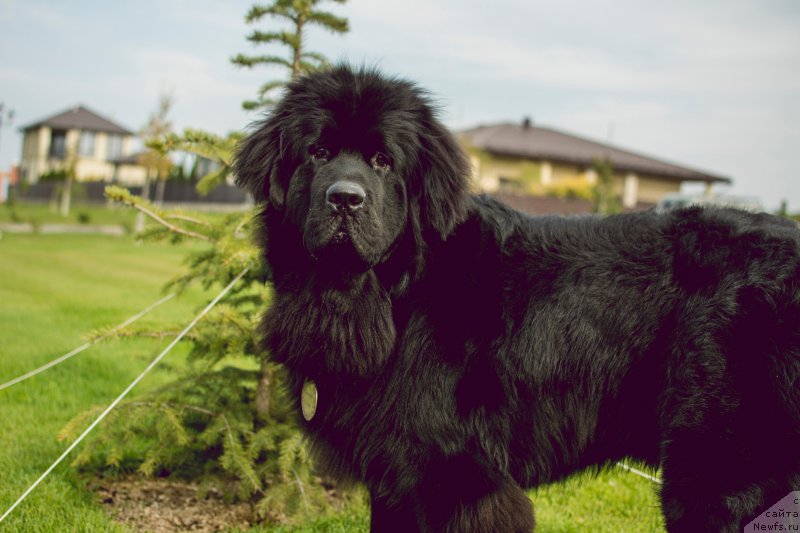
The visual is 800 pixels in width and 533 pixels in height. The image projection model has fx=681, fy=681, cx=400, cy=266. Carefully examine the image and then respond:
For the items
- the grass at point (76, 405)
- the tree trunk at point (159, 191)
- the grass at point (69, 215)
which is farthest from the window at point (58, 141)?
the grass at point (76, 405)

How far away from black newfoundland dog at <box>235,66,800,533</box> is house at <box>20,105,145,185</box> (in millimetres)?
65210

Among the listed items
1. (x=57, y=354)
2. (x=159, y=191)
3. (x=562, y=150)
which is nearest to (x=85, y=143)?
(x=159, y=191)

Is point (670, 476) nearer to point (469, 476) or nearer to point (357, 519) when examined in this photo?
point (469, 476)

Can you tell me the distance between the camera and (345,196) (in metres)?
2.71

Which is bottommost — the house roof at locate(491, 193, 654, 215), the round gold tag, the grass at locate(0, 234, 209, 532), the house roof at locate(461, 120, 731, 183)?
the grass at locate(0, 234, 209, 532)

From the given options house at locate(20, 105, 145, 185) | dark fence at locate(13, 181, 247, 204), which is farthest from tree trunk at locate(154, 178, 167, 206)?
house at locate(20, 105, 145, 185)

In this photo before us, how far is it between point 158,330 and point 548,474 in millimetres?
2580

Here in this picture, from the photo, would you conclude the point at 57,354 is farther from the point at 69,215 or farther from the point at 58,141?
the point at 58,141

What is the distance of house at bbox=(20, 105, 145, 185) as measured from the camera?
2544 inches

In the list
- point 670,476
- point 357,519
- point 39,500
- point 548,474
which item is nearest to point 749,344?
point 670,476

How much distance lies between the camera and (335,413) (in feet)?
9.75

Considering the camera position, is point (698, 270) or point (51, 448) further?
point (51, 448)

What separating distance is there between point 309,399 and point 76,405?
4.00 m

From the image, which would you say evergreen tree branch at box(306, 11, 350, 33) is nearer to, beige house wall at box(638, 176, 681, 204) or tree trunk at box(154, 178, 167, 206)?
tree trunk at box(154, 178, 167, 206)
